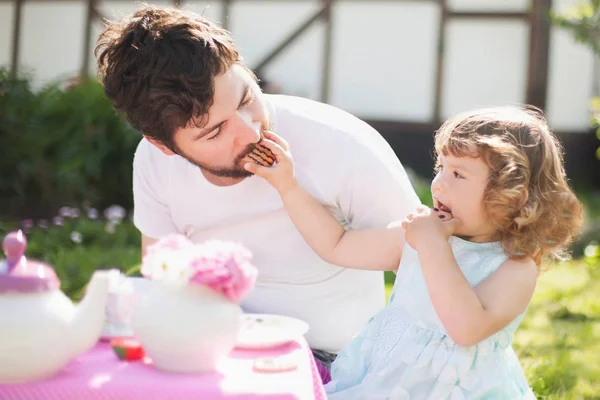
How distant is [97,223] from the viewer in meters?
5.87

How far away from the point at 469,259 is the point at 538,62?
6302 mm

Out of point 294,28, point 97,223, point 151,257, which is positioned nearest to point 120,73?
point 151,257

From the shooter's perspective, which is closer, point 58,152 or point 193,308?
point 193,308

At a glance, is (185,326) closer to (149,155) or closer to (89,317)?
→ (89,317)

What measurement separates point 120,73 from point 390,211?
32.7 inches

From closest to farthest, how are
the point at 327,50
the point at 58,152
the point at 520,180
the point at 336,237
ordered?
1. the point at 520,180
2. the point at 336,237
3. the point at 58,152
4. the point at 327,50

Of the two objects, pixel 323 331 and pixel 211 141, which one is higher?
pixel 211 141

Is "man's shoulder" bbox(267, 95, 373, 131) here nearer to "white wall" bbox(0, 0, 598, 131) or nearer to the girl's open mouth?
the girl's open mouth

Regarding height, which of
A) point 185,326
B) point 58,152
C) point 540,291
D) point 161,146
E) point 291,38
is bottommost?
point 540,291

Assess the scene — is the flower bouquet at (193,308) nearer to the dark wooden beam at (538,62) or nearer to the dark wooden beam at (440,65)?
the dark wooden beam at (440,65)

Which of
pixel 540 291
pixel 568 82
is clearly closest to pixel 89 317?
pixel 540 291

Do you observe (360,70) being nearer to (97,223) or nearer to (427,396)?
(97,223)

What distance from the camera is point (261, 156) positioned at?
7.47ft

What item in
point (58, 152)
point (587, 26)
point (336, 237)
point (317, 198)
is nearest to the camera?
point (336, 237)
